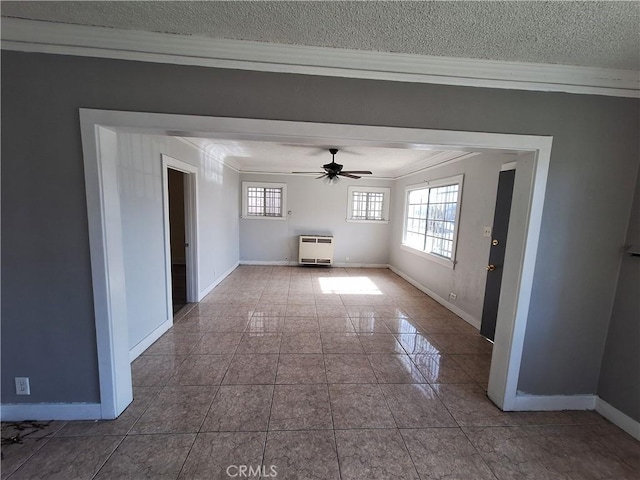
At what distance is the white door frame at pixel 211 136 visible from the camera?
1597 millimetres

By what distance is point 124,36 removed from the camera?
4.94 ft

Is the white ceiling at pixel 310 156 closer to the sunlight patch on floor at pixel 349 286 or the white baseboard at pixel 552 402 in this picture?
the sunlight patch on floor at pixel 349 286

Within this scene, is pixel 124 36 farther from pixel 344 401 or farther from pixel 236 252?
pixel 236 252

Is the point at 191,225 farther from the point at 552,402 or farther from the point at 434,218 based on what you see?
the point at 552,402

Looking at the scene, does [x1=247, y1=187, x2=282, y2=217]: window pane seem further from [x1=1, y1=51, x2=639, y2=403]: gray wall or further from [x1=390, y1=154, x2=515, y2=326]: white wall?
[x1=1, y1=51, x2=639, y2=403]: gray wall

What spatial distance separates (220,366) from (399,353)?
5.97 feet

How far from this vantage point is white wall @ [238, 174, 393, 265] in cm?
660

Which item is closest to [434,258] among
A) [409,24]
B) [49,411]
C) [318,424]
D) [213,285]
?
[318,424]

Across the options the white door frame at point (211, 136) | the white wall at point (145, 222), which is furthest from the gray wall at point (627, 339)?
the white wall at point (145, 222)

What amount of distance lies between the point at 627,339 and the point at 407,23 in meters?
2.61

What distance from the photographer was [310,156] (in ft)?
16.0

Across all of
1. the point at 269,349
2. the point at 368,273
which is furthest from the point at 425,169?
the point at 269,349

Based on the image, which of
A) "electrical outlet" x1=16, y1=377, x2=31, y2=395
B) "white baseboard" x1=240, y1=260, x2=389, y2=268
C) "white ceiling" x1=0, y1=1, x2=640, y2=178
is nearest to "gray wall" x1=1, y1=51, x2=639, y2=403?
"electrical outlet" x1=16, y1=377, x2=31, y2=395

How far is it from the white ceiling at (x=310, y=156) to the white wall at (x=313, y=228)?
432 millimetres
